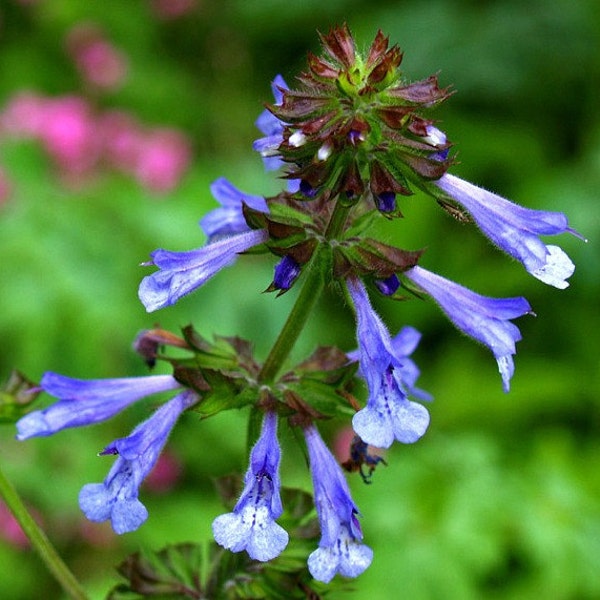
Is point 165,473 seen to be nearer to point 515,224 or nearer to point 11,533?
point 11,533

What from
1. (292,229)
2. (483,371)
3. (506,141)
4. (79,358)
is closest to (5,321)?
(79,358)

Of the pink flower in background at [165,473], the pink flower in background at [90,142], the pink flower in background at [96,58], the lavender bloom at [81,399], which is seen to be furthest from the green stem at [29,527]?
the pink flower in background at [96,58]

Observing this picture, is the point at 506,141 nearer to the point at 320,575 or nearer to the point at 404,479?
the point at 404,479

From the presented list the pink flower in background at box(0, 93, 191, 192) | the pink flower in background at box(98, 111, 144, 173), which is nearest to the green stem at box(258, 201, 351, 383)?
the pink flower in background at box(0, 93, 191, 192)

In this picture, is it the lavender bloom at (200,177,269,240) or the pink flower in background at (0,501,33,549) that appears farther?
the pink flower in background at (0,501,33,549)

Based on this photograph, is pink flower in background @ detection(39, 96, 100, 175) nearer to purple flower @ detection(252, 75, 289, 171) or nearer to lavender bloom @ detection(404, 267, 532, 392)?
purple flower @ detection(252, 75, 289, 171)
